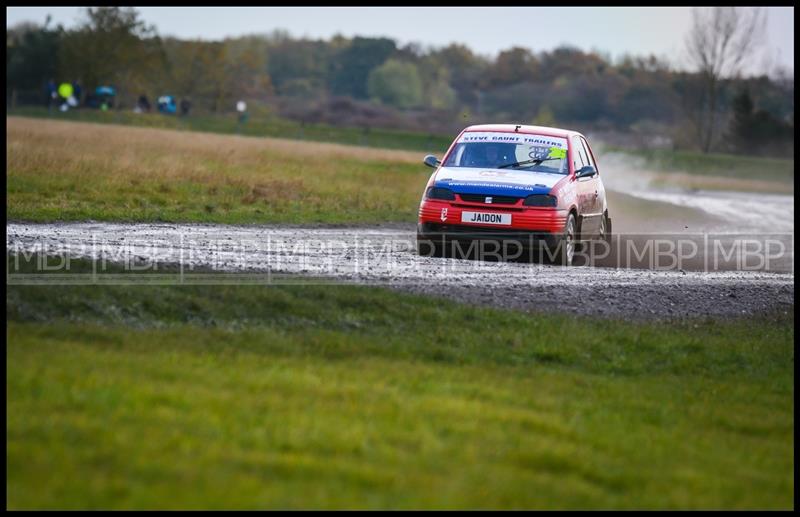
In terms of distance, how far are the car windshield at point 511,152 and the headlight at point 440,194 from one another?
2.96 feet

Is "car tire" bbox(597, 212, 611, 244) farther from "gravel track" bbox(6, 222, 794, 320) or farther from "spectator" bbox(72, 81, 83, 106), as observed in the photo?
"spectator" bbox(72, 81, 83, 106)

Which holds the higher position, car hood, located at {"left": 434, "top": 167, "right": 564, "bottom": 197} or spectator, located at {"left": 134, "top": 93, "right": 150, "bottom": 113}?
spectator, located at {"left": 134, "top": 93, "right": 150, "bottom": 113}

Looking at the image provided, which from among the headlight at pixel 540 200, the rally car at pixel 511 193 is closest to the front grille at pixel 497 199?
the rally car at pixel 511 193

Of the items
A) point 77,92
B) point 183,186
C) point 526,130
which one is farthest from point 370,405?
point 77,92

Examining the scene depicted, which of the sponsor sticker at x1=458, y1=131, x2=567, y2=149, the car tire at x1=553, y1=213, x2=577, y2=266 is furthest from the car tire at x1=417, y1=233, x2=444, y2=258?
the sponsor sticker at x1=458, y1=131, x2=567, y2=149

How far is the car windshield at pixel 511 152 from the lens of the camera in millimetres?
15172

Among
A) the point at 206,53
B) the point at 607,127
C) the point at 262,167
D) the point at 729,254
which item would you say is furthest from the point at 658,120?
Result: the point at 729,254

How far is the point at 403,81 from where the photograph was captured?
146500 millimetres

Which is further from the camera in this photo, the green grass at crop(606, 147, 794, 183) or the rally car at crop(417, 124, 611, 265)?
the green grass at crop(606, 147, 794, 183)

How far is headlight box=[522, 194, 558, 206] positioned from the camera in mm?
14148

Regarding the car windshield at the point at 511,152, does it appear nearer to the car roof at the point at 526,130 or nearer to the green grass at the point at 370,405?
the car roof at the point at 526,130

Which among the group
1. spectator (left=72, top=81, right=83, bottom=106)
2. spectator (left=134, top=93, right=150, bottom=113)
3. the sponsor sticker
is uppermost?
spectator (left=72, top=81, right=83, bottom=106)

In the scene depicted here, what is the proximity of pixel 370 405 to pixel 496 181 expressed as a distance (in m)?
7.72

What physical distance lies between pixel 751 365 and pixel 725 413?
206 centimetres
